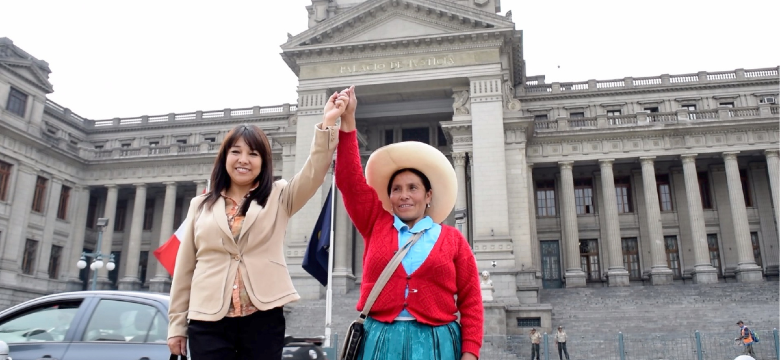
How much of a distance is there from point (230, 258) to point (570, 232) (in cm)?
3230

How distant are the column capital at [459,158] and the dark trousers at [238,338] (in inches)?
1139

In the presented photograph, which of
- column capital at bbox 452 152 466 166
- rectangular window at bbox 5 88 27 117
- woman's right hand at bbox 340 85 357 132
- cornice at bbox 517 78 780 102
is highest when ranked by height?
cornice at bbox 517 78 780 102

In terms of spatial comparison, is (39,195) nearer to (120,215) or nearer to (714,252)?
(120,215)

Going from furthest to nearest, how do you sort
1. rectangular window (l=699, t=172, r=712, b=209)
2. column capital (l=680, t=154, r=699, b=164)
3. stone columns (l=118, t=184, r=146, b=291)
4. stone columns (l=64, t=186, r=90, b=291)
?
stone columns (l=64, t=186, r=90, b=291) → stone columns (l=118, t=184, r=146, b=291) → rectangular window (l=699, t=172, r=712, b=209) → column capital (l=680, t=154, r=699, b=164)

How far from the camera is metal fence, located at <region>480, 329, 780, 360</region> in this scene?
58.7 feet

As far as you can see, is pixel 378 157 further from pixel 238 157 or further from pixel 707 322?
pixel 707 322

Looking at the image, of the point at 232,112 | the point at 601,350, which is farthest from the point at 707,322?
the point at 232,112

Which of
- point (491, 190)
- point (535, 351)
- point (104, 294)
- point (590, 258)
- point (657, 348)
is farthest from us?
point (590, 258)

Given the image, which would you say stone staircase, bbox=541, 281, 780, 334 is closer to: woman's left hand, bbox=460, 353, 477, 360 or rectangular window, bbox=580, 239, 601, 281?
rectangular window, bbox=580, 239, 601, 281

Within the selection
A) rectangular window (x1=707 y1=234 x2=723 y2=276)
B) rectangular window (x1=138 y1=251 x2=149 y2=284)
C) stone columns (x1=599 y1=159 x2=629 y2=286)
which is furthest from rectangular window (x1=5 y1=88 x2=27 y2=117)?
rectangular window (x1=707 y1=234 x2=723 y2=276)

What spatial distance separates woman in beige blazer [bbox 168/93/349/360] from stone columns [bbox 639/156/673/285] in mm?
32334

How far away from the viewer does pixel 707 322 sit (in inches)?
974

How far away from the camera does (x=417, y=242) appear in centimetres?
383

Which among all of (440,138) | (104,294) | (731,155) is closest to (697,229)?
(731,155)
